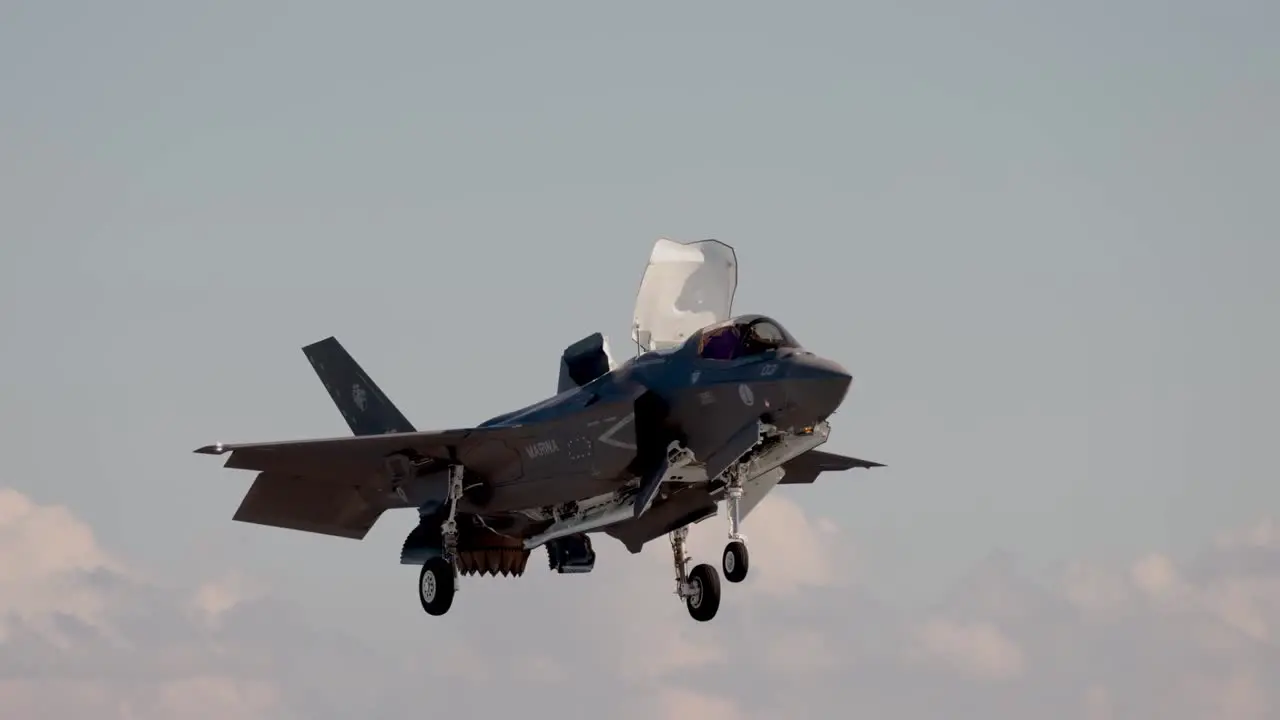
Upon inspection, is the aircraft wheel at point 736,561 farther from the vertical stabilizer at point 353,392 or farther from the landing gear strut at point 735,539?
the vertical stabilizer at point 353,392

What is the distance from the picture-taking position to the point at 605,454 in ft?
124

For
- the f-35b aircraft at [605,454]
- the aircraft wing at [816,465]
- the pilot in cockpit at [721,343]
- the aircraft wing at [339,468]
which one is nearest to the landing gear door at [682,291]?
the f-35b aircraft at [605,454]

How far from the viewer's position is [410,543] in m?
41.0

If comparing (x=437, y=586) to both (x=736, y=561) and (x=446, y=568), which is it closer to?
(x=446, y=568)

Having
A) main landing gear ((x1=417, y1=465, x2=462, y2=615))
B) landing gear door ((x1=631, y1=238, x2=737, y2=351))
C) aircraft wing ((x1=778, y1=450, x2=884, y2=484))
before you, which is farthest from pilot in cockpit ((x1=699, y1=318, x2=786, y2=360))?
aircraft wing ((x1=778, y1=450, x2=884, y2=484))

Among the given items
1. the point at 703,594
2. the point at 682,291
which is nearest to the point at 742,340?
the point at 682,291

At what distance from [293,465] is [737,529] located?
343 inches

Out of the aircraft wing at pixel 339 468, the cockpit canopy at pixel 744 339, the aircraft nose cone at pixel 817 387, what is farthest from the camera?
the aircraft wing at pixel 339 468

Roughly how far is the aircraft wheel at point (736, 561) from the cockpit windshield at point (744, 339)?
3259 millimetres

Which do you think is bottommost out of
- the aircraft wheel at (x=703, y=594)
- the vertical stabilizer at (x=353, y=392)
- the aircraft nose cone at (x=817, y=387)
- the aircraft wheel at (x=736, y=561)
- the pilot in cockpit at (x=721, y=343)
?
the aircraft wheel at (x=703, y=594)

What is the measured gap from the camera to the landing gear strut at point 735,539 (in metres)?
37.4

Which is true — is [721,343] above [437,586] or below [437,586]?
above

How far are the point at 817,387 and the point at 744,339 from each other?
185cm

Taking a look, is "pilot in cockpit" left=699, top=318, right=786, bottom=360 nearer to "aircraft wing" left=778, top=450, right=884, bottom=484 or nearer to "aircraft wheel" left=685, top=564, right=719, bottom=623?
"aircraft wheel" left=685, top=564, right=719, bottom=623
